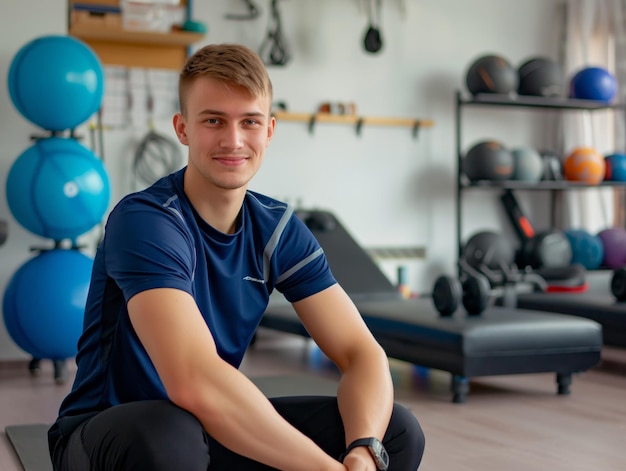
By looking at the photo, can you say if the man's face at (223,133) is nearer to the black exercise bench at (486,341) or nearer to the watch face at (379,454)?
the watch face at (379,454)

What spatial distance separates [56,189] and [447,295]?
1698 mm

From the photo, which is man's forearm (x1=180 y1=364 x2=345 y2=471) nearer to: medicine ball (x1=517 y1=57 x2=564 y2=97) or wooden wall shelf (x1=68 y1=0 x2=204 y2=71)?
wooden wall shelf (x1=68 y1=0 x2=204 y2=71)

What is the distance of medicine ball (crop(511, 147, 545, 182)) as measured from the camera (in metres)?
6.30

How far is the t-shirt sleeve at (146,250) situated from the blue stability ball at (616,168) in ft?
17.5

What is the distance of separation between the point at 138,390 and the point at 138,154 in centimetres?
413

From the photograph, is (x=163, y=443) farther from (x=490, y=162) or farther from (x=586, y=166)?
→ (x=586, y=166)

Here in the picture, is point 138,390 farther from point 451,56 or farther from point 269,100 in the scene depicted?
point 451,56

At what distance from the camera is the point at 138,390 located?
1733 mm

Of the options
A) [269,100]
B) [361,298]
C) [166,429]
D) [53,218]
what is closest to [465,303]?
[361,298]

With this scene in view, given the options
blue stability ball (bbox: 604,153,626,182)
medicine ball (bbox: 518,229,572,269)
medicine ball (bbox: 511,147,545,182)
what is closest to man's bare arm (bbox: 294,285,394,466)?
medicine ball (bbox: 518,229,572,269)

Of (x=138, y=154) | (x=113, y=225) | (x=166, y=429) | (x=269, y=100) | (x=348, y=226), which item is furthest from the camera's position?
(x=348, y=226)

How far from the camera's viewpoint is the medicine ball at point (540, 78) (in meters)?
6.36

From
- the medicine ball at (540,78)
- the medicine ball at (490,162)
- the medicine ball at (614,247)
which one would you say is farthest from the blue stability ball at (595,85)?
the medicine ball at (614,247)

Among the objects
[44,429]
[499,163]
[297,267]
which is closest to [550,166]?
[499,163]
